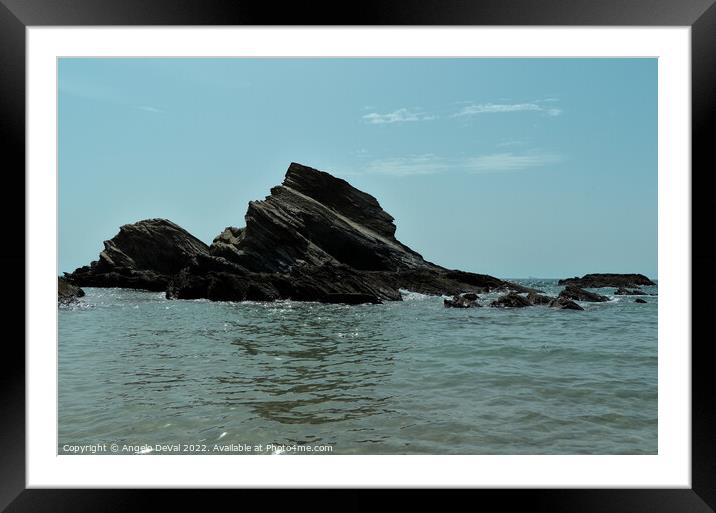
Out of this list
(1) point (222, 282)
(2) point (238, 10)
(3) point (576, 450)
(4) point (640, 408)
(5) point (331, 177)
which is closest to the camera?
(2) point (238, 10)

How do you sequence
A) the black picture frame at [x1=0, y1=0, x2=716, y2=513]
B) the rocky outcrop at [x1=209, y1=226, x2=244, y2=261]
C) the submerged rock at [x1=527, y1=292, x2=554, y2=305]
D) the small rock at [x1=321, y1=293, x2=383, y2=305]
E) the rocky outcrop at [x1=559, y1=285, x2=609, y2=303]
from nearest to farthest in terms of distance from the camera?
the black picture frame at [x1=0, y1=0, x2=716, y2=513] → the submerged rock at [x1=527, y1=292, x2=554, y2=305] → the small rock at [x1=321, y1=293, x2=383, y2=305] → the rocky outcrop at [x1=559, y1=285, x2=609, y2=303] → the rocky outcrop at [x1=209, y1=226, x2=244, y2=261]

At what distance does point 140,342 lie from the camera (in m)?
14.4

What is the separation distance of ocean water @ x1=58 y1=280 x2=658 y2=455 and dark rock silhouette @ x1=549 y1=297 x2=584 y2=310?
26.5ft

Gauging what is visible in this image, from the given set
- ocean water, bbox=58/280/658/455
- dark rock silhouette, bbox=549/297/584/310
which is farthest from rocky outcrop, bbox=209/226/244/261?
dark rock silhouette, bbox=549/297/584/310

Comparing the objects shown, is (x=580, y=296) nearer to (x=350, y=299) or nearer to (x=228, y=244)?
(x=350, y=299)

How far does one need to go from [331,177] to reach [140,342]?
3882 centimetres

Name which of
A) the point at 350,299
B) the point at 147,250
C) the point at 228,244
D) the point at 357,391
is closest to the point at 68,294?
the point at 228,244

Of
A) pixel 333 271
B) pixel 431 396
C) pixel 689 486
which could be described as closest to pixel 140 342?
pixel 431 396

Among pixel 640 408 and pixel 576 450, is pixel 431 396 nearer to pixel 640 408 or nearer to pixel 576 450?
pixel 576 450

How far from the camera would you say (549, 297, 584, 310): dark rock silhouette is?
25250 millimetres

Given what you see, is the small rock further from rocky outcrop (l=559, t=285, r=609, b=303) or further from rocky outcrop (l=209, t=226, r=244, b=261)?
rocky outcrop (l=559, t=285, r=609, b=303)

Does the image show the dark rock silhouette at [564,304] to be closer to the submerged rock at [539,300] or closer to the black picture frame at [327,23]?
the submerged rock at [539,300]

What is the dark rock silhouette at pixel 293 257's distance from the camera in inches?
1244

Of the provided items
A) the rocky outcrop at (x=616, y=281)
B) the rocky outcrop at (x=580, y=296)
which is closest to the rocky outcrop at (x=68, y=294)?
the rocky outcrop at (x=580, y=296)
